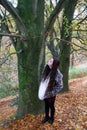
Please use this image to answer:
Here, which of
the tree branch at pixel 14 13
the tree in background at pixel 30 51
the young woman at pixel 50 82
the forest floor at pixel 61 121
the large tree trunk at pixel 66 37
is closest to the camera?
the tree branch at pixel 14 13

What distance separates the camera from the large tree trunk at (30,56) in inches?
257

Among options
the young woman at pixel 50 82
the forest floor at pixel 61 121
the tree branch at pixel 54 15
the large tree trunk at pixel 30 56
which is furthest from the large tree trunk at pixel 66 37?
the young woman at pixel 50 82

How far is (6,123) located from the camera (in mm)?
7113

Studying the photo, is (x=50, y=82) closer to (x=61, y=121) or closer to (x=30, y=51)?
(x=30, y=51)

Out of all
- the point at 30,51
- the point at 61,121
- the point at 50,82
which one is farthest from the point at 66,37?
the point at 50,82

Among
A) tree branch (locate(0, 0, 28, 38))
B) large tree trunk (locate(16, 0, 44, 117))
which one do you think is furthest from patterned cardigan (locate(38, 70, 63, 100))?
tree branch (locate(0, 0, 28, 38))

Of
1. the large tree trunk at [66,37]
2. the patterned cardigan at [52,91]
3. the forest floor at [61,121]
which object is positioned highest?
the large tree trunk at [66,37]

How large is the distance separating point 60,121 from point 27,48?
207 cm

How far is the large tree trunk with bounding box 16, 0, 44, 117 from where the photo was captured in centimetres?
652

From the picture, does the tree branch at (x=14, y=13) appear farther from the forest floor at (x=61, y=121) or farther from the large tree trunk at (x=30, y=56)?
the forest floor at (x=61, y=121)

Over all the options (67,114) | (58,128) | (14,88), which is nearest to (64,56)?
(67,114)

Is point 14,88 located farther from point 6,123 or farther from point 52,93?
point 52,93

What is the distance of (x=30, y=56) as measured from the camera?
6.57 m

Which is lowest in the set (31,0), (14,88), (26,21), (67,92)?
(14,88)
